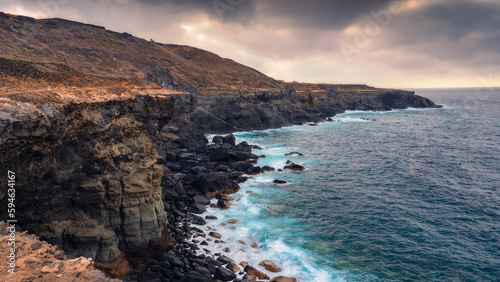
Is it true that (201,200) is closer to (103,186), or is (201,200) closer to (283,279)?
(103,186)

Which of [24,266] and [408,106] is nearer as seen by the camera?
[24,266]

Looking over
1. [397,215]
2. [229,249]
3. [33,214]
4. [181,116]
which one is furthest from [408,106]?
[33,214]

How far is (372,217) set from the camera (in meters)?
28.1

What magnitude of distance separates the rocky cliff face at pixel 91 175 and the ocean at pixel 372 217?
23.2 ft

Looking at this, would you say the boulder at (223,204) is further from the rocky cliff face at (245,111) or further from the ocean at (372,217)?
the rocky cliff face at (245,111)

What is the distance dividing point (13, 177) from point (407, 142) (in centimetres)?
7135

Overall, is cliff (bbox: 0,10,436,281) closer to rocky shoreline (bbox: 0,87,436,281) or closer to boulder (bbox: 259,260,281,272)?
rocky shoreline (bbox: 0,87,436,281)

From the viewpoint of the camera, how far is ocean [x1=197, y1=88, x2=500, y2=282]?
67.9ft

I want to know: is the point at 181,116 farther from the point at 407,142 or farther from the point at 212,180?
the point at 407,142

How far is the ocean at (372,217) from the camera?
20.7 m

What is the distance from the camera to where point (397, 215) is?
2845 centimetres

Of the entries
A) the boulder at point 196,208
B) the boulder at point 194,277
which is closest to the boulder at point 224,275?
the boulder at point 194,277

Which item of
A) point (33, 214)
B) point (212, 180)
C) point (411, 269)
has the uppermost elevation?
point (33, 214)

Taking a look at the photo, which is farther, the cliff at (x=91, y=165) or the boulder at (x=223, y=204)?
the boulder at (x=223, y=204)
